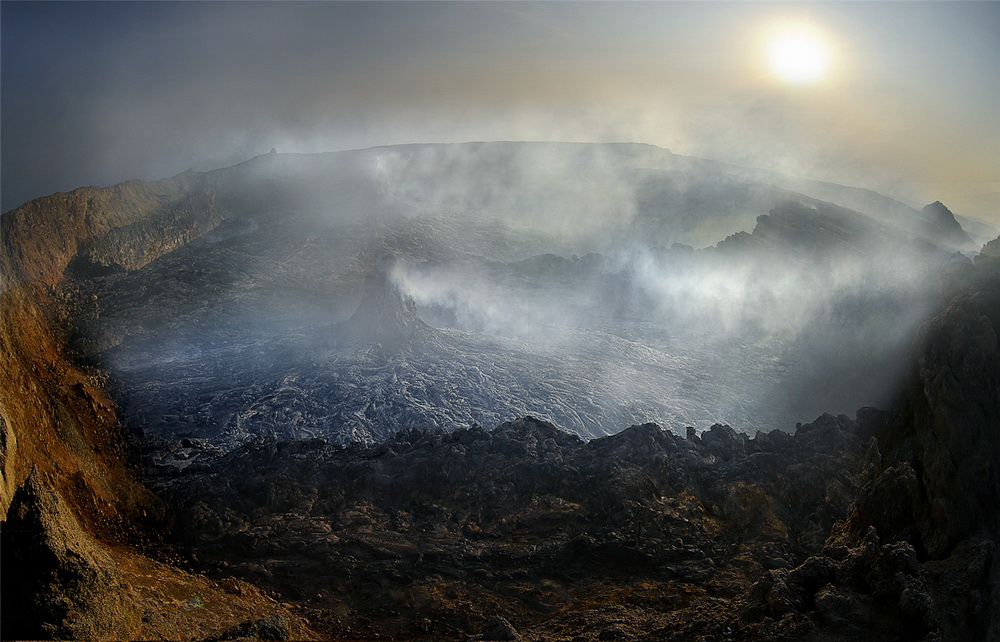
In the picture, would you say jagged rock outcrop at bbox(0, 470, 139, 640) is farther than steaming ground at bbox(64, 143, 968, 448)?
No

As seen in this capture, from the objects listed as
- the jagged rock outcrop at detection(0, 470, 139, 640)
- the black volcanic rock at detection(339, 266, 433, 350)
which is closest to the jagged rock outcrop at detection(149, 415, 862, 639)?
the jagged rock outcrop at detection(0, 470, 139, 640)

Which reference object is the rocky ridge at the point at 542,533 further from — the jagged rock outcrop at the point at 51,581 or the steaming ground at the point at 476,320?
the steaming ground at the point at 476,320

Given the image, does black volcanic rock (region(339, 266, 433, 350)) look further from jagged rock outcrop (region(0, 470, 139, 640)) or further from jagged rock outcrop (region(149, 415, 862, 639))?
jagged rock outcrop (region(0, 470, 139, 640))

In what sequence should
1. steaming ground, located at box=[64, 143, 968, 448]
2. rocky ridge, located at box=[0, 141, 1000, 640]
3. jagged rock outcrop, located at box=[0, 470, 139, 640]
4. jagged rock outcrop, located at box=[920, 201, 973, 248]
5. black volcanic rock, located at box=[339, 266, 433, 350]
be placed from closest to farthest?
1. jagged rock outcrop, located at box=[0, 470, 139, 640]
2. rocky ridge, located at box=[0, 141, 1000, 640]
3. steaming ground, located at box=[64, 143, 968, 448]
4. black volcanic rock, located at box=[339, 266, 433, 350]
5. jagged rock outcrop, located at box=[920, 201, 973, 248]

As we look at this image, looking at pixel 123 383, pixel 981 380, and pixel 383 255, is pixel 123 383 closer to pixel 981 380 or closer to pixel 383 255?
pixel 383 255

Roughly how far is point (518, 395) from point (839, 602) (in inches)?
659

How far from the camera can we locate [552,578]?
12.3m

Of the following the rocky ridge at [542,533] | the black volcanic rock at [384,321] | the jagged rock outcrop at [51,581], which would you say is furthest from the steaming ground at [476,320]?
the jagged rock outcrop at [51,581]

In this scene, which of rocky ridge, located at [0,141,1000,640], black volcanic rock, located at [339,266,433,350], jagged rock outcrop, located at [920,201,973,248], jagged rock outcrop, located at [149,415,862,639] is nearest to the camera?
rocky ridge, located at [0,141,1000,640]

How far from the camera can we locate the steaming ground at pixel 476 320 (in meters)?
23.8

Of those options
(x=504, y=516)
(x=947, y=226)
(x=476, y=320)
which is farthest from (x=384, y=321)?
(x=947, y=226)

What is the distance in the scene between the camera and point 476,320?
34094 millimetres

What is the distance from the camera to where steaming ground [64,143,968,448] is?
2384 centimetres

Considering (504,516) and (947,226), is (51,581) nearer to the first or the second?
(504,516)
